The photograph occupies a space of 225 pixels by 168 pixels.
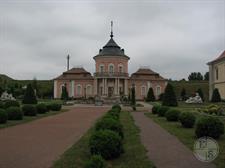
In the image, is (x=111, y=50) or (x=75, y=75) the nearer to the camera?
(x=111, y=50)

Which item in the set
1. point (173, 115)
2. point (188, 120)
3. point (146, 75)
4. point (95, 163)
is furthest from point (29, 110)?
point (146, 75)

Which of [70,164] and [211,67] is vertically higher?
[211,67]

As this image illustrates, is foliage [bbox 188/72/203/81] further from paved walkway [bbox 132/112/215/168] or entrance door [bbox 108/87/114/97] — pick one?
paved walkway [bbox 132/112/215/168]

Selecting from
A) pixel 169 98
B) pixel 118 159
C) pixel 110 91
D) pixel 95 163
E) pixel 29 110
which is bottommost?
pixel 118 159

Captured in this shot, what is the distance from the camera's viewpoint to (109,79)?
59.9m

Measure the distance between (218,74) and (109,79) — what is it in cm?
1969

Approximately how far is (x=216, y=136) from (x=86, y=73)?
53.0m

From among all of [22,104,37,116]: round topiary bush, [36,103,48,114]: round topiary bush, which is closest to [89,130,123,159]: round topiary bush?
[22,104,37,116]: round topiary bush

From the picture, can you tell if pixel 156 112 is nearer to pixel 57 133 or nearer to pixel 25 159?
pixel 57 133

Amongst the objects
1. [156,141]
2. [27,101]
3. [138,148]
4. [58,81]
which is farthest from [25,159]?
[58,81]

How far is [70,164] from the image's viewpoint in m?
7.96

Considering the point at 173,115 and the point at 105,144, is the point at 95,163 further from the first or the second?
the point at 173,115

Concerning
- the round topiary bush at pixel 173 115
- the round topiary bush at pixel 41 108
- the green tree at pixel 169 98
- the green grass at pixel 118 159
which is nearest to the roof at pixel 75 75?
the green tree at pixel 169 98

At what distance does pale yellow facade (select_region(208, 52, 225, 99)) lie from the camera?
46.1 metres
